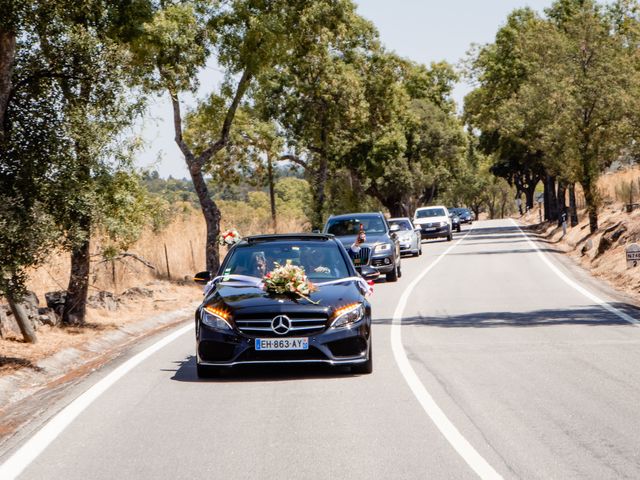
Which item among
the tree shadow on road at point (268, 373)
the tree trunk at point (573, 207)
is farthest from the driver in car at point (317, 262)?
the tree trunk at point (573, 207)

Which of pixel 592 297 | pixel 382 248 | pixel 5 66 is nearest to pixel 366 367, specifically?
pixel 5 66

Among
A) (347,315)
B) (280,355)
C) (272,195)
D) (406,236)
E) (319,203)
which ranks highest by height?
(272,195)

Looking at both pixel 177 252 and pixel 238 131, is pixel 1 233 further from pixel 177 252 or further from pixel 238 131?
pixel 238 131

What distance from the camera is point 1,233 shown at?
35.1 feet

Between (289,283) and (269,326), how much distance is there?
0.61m

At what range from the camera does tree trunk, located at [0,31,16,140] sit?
11891 mm

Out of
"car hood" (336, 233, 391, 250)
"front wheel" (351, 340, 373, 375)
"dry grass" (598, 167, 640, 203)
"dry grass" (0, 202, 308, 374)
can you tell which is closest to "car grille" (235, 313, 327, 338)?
"front wheel" (351, 340, 373, 375)

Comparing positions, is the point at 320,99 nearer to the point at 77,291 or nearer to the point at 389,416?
the point at 77,291

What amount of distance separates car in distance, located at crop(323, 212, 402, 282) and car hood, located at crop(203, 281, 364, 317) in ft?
47.7

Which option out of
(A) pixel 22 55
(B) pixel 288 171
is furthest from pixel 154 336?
(B) pixel 288 171

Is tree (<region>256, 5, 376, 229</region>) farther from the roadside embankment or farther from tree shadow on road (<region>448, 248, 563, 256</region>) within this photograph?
the roadside embankment

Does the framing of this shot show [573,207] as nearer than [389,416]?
No

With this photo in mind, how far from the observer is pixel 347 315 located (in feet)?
34.6

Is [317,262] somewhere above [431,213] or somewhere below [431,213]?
below
